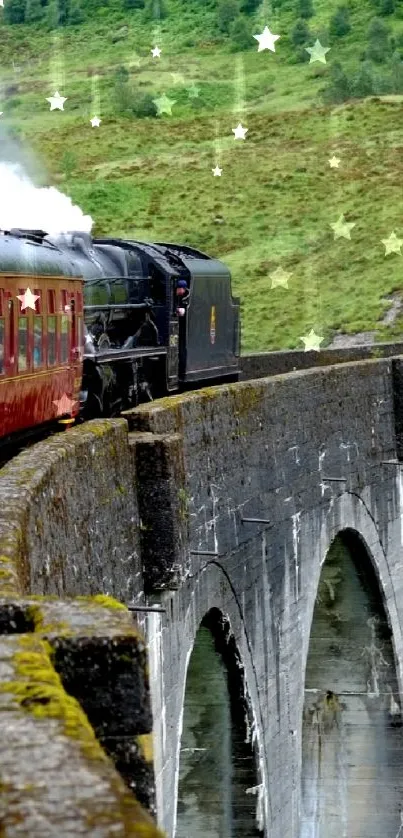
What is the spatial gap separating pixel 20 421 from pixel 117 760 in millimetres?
9390

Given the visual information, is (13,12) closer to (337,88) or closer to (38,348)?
(337,88)

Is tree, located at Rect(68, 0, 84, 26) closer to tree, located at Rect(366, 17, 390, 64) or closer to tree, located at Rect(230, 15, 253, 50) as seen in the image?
tree, located at Rect(230, 15, 253, 50)

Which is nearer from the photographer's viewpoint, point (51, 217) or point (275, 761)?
point (275, 761)

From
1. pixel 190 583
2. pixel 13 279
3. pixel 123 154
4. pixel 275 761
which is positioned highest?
pixel 123 154

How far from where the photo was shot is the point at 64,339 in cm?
1561

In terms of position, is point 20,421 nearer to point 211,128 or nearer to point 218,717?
point 218,717

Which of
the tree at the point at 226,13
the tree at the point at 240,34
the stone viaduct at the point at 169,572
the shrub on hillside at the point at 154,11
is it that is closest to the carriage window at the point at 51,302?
the stone viaduct at the point at 169,572

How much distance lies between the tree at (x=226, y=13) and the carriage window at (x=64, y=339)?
3421 inches

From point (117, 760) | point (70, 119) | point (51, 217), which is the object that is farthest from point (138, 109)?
point (117, 760)

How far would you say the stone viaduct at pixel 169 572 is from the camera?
3100 mm

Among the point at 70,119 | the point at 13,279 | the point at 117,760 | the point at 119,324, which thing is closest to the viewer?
the point at 117,760

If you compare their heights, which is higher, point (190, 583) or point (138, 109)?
point (138, 109)

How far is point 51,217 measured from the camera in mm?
21281

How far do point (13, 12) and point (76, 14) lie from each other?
7626mm
